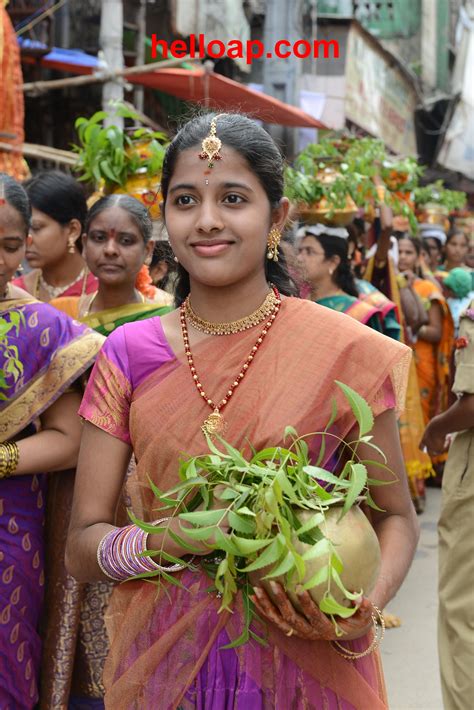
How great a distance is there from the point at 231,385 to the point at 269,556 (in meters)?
0.54

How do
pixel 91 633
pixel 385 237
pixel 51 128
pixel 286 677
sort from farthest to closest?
pixel 51 128, pixel 385 237, pixel 91 633, pixel 286 677

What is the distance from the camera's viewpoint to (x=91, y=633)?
352 centimetres

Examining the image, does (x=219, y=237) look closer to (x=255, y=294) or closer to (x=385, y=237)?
(x=255, y=294)

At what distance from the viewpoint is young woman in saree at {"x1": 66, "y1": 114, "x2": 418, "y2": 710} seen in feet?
6.40

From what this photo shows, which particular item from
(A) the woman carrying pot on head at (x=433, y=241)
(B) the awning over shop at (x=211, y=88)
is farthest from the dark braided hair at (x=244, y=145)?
(A) the woman carrying pot on head at (x=433, y=241)

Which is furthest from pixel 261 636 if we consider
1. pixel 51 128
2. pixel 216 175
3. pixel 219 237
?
pixel 51 128

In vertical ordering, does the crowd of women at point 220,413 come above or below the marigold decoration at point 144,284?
above

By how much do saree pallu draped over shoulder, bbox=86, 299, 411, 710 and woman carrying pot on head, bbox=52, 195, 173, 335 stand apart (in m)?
1.84

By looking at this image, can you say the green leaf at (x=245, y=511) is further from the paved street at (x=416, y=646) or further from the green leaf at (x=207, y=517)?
the paved street at (x=416, y=646)

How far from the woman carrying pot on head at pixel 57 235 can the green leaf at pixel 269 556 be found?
307cm

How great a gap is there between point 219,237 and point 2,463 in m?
1.22

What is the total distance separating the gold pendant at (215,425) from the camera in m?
2.00

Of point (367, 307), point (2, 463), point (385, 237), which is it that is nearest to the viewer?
point (2, 463)

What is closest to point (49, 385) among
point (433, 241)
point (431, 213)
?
point (433, 241)
